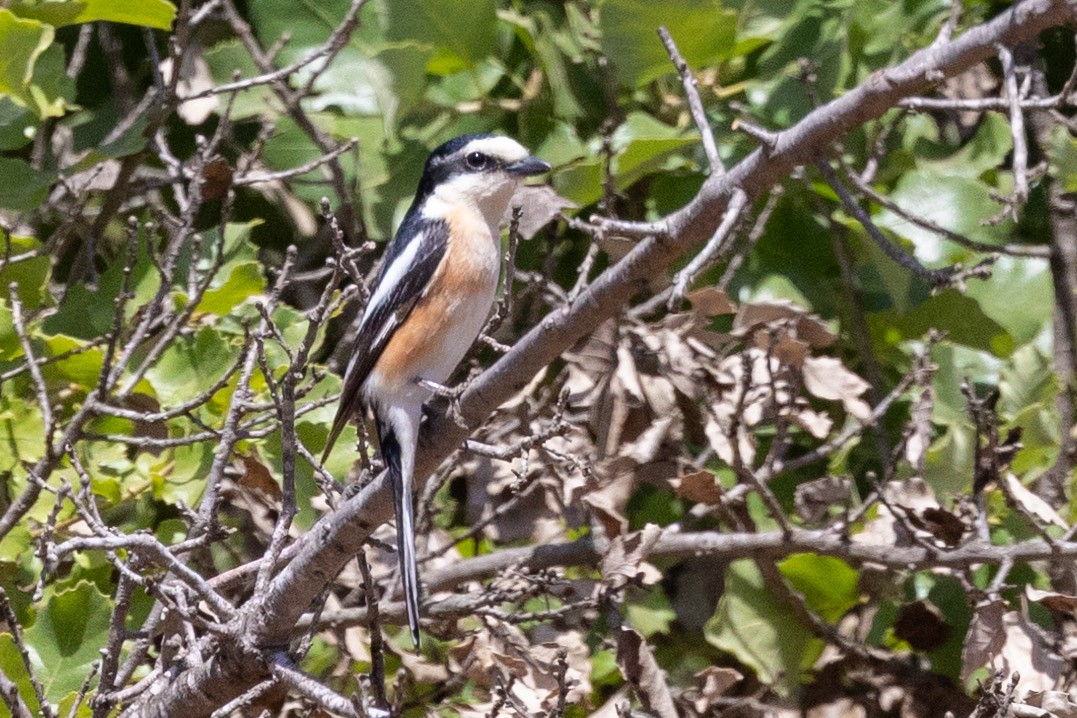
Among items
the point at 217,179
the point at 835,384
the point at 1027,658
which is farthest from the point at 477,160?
the point at 1027,658

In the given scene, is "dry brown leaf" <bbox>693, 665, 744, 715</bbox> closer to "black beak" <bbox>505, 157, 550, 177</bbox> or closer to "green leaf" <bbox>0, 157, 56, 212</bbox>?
"black beak" <bbox>505, 157, 550, 177</bbox>

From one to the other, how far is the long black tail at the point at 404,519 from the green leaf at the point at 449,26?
1579 mm

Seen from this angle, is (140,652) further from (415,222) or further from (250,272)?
(415,222)

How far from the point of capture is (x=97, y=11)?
3.72 metres

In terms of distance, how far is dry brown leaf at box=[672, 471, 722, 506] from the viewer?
367 cm

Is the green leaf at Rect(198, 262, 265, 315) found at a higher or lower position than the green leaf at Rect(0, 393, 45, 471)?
higher

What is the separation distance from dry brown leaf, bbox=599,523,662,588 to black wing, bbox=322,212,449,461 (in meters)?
0.76

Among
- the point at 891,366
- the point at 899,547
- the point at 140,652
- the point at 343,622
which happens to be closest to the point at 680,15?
the point at 891,366

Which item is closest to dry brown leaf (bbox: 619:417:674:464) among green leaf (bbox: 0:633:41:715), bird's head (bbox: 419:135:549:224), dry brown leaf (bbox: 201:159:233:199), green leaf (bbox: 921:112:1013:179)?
bird's head (bbox: 419:135:549:224)

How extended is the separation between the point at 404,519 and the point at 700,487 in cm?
101

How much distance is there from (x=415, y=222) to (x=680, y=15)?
3.37 ft

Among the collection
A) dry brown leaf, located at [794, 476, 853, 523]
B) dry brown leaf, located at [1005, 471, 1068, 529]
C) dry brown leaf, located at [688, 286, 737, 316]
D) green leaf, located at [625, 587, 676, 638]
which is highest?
dry brown leaf, located at [688, 286, 737, 316]

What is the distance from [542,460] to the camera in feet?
12.4

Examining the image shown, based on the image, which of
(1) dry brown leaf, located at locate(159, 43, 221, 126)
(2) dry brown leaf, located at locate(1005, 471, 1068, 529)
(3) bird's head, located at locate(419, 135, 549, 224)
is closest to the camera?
(2) dry brown leaf, located at locate(1005, 471, 1068, 529)
